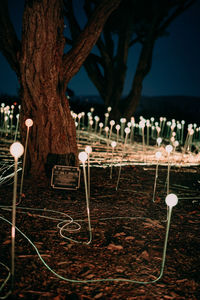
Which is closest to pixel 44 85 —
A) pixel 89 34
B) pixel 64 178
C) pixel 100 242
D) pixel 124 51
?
pixel 89 34

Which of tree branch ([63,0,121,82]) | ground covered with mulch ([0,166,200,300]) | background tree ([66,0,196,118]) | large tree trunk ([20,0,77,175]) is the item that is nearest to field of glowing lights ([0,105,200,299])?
ground covered with mulch ([0,166,200,300])

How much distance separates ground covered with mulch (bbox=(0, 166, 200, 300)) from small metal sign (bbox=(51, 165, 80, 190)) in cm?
8

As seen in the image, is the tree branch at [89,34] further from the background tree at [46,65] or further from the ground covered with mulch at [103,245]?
the ground covered with mulch at [103,245]

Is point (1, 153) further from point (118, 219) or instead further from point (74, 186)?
point (118, 219)

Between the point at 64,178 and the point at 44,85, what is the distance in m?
1.33

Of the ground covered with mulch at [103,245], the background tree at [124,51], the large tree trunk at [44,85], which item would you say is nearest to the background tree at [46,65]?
the large tree trunk at [44,85]

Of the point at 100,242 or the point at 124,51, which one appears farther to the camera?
the point at 124,51

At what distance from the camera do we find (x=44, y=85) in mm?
3752

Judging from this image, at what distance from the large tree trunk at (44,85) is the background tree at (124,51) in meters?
6.04

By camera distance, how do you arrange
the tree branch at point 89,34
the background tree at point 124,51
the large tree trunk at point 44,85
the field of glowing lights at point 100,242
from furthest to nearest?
1. the background tree at point 124,51
2. the tree branch at point 89,34
3. the large tree trunk at point 44,85
4. the field of glowing lights at point 100,242

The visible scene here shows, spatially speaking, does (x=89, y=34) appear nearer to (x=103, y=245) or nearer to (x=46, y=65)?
(x=46, y=65)

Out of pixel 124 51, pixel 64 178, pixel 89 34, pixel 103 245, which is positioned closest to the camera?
pixel 103 245

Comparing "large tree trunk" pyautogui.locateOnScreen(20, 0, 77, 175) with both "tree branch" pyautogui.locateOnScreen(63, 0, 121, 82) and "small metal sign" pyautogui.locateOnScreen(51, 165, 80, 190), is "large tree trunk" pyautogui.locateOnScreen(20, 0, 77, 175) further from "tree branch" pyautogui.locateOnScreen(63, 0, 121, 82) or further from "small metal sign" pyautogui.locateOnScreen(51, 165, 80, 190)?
"small metal sign" pyautogui.locateOnScreen(51, 165, 80, 190)

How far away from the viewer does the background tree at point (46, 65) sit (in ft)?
11.9
